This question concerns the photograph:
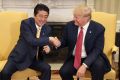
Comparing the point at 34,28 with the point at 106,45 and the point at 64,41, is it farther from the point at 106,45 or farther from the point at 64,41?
the point at 106,45

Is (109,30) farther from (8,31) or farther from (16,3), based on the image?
(16,3)

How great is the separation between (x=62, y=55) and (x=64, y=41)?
4.46 ft

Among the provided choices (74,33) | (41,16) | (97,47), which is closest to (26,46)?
(41,16)

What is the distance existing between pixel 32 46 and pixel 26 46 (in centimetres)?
7

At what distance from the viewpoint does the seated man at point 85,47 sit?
3.05 meters

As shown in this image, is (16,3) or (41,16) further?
(16,3)

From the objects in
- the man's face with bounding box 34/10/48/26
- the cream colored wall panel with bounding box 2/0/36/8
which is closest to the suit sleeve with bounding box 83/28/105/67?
the man's face with bounding box 34/10/48/26

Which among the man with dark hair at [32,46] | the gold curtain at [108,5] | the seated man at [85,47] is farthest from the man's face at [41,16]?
the gold curtain at [108,5]

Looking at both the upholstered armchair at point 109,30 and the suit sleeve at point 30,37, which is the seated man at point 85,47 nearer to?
the suit sleeve at point 30,37

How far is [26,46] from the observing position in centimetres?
317

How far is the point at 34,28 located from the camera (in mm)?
3172

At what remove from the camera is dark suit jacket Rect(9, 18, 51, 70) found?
10.2 ft

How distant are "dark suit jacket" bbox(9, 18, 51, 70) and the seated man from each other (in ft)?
0.68

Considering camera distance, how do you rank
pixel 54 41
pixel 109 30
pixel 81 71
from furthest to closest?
pixel 109 30, pixel 54 41, pixel 81 71
